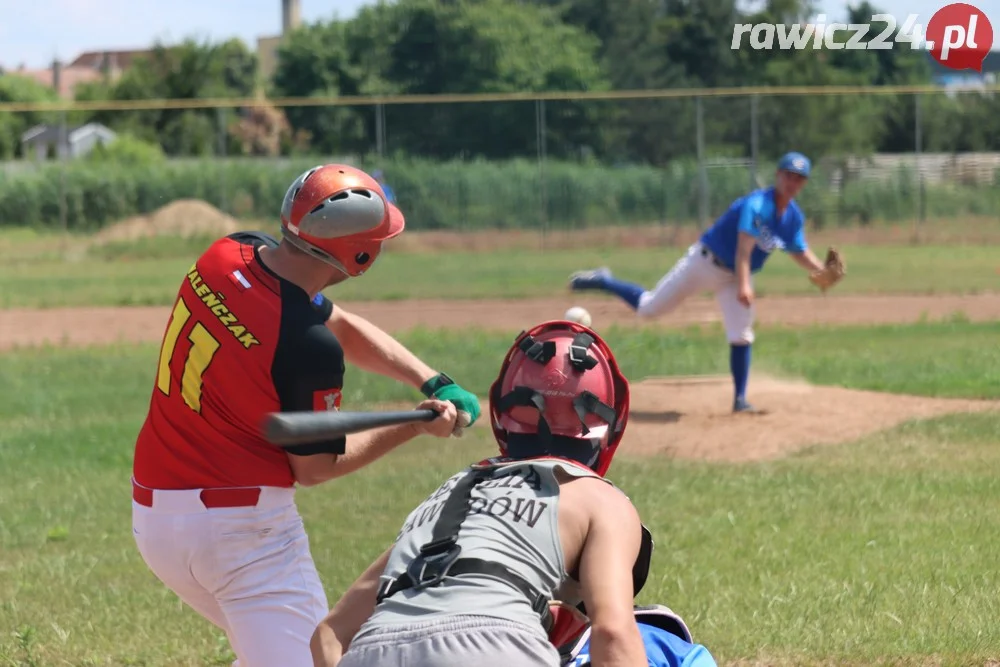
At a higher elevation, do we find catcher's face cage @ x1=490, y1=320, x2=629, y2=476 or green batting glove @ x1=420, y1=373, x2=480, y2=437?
catcher's face cage @ x1=490, y1=320, x2=629, y2=476

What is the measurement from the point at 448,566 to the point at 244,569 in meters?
1.29

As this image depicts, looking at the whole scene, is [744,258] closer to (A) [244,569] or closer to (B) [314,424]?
(A) [244,569]

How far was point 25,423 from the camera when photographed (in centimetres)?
1104

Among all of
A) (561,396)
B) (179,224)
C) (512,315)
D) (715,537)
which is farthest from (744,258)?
(179,224)

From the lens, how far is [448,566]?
249cm

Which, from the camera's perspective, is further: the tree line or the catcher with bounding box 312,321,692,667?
the tree line

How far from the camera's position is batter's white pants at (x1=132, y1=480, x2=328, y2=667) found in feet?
11.7

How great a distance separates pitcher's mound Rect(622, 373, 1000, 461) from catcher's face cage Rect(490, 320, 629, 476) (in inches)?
256

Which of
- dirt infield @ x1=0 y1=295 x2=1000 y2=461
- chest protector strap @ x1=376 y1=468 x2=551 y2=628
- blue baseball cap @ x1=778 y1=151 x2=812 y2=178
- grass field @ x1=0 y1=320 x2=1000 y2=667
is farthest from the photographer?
blue baseball cap @ x1=778 y1=151 x2=812 y2=178

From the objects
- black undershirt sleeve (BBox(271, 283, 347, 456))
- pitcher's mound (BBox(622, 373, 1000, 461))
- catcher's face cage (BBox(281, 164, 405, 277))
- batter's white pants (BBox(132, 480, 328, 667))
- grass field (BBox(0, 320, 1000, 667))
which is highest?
catcher's face cage (BBox(281, 164, 405, 277))

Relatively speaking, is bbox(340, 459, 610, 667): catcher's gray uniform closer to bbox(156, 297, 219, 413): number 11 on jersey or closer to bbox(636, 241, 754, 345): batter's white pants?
bbox(156, 297, 219, 413): number 11 on jersey

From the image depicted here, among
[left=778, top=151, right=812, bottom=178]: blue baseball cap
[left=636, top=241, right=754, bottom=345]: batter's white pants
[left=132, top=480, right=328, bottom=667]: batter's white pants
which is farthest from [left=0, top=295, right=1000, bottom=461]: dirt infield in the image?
[left=132, top=480, right=328, bottom=667]: batter's white pants

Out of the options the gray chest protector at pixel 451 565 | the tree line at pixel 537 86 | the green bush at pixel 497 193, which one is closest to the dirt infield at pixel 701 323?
Answer: the green bush at pixel 497 193

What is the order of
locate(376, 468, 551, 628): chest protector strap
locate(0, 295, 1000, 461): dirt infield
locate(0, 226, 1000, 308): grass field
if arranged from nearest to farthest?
locate(376, 468, 551, 628): chest protector strap
locate(0, 295, 1000, 461): dirt infield
locate(0, 226, 1000, 308): grass field
